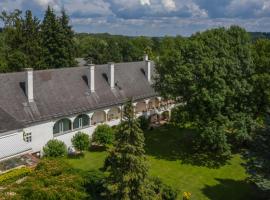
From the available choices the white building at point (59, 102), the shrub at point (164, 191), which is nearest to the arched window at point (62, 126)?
the white building at point (59, 102)

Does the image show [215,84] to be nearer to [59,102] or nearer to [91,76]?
[91,76]

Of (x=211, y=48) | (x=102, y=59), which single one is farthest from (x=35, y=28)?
(x=211, y=48)

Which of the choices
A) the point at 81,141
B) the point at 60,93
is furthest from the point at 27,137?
the point at 60,93

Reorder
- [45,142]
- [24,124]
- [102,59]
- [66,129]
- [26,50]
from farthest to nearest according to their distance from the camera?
1. [102,59]
2. [26,50]
3. [66,129]
4. [45,142]
5. [24,124]

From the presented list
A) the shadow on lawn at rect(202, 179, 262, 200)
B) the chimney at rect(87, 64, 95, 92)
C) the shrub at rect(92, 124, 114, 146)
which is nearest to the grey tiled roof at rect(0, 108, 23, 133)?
the shrub at rect(92, 124, 114, 146)

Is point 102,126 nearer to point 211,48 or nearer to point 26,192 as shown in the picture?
point 211,48

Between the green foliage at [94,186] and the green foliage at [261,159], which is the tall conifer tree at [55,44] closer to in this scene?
the green foliage at [94,186]

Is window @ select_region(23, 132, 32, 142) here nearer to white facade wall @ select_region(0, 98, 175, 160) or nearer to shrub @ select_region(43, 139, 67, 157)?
white facade wall @ select_region(0, 98, 175, 160)
